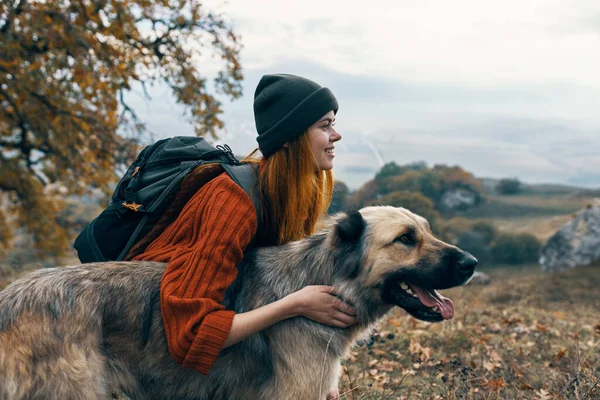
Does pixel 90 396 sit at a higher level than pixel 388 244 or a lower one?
lower

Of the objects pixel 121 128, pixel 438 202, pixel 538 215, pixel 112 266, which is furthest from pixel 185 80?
Answer: pixel 538 215

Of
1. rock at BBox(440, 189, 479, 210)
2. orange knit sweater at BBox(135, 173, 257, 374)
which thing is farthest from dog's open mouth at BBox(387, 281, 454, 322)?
rock at BBox(440, 189, 479, 210)

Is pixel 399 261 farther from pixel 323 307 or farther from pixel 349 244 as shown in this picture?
pixel 323 307

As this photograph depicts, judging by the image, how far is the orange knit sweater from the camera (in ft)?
10.2

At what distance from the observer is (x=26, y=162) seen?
13578 mm

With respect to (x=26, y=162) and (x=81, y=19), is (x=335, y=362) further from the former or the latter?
(x=26, y=162)

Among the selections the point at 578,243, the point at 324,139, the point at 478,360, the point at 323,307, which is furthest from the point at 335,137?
the point at 578,243

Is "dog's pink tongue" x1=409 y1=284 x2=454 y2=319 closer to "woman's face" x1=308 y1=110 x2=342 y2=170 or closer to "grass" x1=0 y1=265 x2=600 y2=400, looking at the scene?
"grass" x1=0 y1=265 x2=600 y2=400

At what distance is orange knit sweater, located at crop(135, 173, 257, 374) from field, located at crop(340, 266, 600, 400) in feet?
4.20

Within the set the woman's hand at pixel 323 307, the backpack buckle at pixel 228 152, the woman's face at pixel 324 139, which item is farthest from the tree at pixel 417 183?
the woman's hand at pixel 323 307

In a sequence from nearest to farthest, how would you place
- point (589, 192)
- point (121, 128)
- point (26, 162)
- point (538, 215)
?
point (121, 128), point (26, 162), point (538, 215), point (589, 192)

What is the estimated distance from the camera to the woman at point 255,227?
3129 millimetres

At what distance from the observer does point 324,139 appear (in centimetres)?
395

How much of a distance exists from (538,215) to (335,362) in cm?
5767
